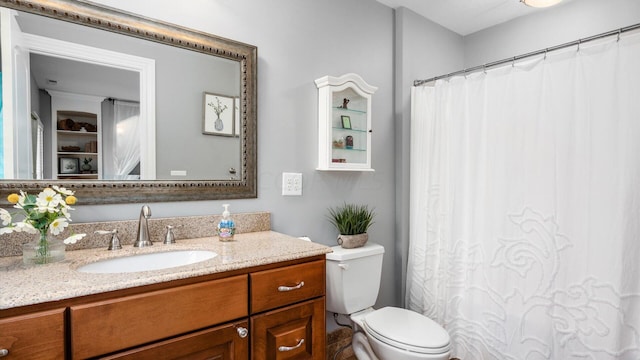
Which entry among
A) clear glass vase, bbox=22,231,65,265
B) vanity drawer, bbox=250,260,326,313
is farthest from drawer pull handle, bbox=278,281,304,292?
→ clear glass vase, bbox=22,231,65,265

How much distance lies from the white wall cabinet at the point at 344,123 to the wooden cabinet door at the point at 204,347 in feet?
3.67

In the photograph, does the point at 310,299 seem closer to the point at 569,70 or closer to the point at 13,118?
the point at 13,118

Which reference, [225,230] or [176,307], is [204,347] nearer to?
[176,307]

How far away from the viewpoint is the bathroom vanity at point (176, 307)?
0.84m

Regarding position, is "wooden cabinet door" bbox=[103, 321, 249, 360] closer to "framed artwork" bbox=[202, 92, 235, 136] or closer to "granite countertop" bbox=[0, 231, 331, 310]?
"granite countertop" bbox=[0, 231, 331, 310]

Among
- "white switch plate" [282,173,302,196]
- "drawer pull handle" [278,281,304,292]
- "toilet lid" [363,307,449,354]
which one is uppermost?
"white switch plate" [282,173,302,196]

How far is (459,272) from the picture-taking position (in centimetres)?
216

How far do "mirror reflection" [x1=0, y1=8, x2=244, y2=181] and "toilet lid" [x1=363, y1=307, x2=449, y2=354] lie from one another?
40.9 inches

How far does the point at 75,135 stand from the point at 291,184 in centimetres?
102

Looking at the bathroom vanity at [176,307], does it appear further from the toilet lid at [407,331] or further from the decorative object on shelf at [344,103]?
the decorative object on shelf at [344,103]

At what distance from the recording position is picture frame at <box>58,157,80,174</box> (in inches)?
52.3

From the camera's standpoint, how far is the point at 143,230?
4.61 ft

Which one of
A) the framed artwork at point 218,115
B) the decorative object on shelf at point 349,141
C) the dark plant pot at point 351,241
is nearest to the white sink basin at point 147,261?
the framed artwork at point 218,115

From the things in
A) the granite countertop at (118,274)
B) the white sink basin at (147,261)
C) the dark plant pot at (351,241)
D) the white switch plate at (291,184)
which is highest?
the white switch plate at (291,184)
